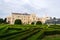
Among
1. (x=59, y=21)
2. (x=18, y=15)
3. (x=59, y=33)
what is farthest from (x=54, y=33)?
(x=18, y=15)

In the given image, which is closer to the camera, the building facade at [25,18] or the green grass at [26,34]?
the green grass at [26,34]

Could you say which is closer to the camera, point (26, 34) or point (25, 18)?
point (26, 34)

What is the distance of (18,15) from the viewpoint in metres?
88.2

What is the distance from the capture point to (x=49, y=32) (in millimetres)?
19297

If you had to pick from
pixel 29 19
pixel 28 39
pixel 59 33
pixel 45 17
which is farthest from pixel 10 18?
pixel 28 39

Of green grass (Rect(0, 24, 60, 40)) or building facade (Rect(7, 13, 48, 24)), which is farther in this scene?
building facade (Rect(7, 13, 48, 24))

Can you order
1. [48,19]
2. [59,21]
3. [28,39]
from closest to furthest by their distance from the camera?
[28,39], [59,21], [48,19]

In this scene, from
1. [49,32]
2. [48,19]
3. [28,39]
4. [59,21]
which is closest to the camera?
[28,39]

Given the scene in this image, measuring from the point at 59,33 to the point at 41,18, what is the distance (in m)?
65.1

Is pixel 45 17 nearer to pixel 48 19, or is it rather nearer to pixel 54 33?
pixel 48 19

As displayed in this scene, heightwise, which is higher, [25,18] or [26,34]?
[25,18]

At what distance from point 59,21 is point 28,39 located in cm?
7097

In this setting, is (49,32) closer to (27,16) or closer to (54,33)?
(54,33)

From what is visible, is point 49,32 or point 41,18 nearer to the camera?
point 49,32
